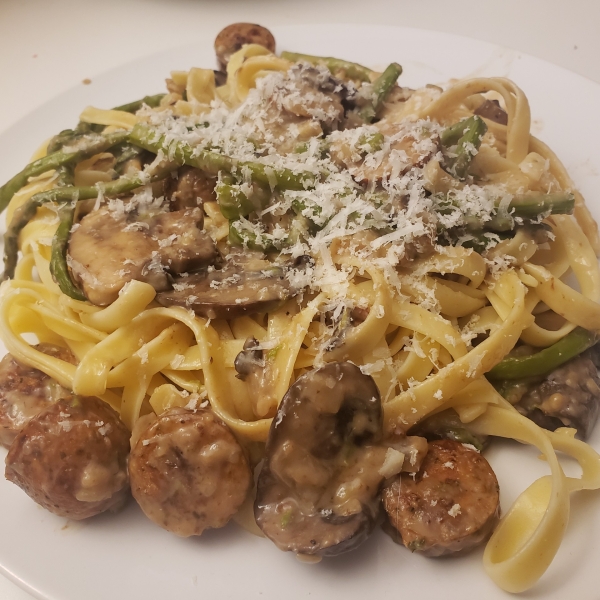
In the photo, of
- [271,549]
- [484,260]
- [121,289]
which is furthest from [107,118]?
[271,549]

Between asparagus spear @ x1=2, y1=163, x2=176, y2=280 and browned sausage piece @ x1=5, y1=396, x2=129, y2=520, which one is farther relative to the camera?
asparagus spear @ x1=2, y1=163, x2=176, y2=280

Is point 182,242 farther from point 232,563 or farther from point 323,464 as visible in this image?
point 232,563

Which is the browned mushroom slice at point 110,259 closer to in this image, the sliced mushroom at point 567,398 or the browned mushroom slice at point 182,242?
the browned mushroom slice at point 182,242

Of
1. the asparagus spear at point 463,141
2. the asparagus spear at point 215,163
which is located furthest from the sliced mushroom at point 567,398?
the asparagus spear at point 215,163

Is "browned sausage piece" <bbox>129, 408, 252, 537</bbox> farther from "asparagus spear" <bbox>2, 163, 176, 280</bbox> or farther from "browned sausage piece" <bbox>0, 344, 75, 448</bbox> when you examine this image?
"asparagus spear" <bbox>2, 163, 176, 280</bbox>

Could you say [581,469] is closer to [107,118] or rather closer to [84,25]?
[107,118]

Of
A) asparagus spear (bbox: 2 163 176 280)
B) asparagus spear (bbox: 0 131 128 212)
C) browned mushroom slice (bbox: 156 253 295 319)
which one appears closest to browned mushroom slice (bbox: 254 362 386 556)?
browned mushroom slice (bbox: 156 253 295 319)
